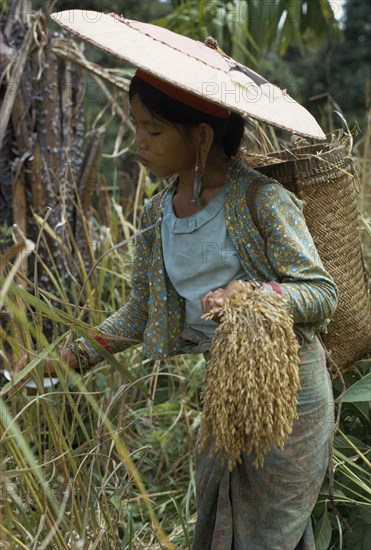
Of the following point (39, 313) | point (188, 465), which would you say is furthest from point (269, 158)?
point (188, 465)

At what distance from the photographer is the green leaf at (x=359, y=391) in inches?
78.7

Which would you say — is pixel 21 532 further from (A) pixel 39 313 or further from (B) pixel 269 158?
(B) pixel 269 158

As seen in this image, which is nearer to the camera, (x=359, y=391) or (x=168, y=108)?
(x=168, y=108)

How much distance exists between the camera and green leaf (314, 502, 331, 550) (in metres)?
1.96

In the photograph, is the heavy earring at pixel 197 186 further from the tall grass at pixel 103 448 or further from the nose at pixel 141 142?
the tall grass at pixel 103 448

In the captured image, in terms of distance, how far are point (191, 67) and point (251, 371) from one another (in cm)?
60

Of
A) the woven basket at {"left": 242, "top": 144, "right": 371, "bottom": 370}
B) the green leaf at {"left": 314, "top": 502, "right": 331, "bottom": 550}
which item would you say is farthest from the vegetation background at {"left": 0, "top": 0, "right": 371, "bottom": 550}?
the woven basket at {"left": 242, "top": 144, "right": 371, "bottom": 370}

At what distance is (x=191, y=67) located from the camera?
1526 millimetres

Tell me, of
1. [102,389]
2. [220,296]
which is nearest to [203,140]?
[220,296]

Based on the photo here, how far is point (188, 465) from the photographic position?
280cm

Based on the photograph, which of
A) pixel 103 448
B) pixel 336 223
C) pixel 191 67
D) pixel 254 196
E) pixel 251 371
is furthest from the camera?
pixel 103 448

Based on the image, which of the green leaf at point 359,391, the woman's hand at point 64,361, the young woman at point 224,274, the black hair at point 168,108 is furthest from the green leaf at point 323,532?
the black hair at point 168,108

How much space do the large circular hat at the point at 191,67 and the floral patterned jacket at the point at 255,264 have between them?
16cm

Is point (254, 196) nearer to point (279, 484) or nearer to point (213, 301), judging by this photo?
point (213, 301)
